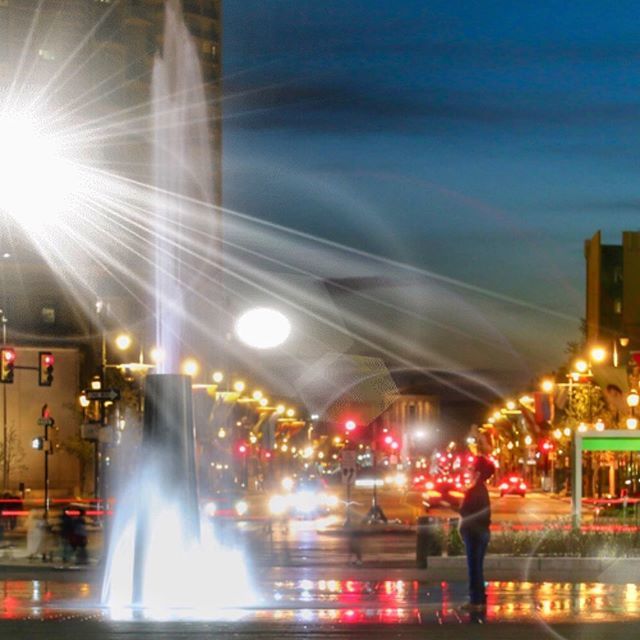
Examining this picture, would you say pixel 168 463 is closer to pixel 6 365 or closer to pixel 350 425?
pixel 350 425

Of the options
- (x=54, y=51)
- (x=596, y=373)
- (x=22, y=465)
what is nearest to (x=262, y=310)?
(x=596, y=373)

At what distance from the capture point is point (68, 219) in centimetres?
13512

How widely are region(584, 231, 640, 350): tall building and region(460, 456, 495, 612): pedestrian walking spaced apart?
115428 millimetres

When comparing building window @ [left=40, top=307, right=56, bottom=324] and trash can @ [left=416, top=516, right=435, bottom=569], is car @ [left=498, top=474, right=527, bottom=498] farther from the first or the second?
trash can @ [left=416, top=516, right=435, bottom=569]

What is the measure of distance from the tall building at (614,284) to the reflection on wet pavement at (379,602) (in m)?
110

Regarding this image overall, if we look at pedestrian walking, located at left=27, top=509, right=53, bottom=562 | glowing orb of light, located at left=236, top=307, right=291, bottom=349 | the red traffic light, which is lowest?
pedestrian walking, located at left=27, top=509, right=53, bottom=562

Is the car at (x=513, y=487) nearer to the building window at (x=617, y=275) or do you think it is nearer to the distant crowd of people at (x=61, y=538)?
the building window at (x=617, y=275)

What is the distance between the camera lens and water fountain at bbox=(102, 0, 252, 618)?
757 inches

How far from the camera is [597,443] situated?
3300 cm

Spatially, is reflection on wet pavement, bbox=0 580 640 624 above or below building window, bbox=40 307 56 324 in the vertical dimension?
below

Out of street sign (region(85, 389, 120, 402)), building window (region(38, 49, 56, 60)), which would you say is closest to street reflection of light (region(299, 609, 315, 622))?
street sign (region(85, 389, 120, 402))

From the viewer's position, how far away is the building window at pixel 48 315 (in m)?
94.1

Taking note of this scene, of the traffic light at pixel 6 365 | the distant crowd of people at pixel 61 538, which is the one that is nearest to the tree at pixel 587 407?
the traffic light at pixel 6 365

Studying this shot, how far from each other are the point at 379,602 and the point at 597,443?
1327 centimetres
